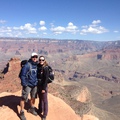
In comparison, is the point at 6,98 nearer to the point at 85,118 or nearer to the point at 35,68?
the point at 35,68

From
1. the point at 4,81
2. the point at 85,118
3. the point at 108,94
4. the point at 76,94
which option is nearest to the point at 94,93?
the point at 108,94

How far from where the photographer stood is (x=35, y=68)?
13.4 m

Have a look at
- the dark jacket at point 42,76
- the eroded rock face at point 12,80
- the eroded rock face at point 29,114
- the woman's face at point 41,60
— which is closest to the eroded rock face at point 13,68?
the eroded rock face at point 12,80

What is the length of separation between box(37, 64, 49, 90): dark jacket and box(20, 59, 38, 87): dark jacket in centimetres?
22

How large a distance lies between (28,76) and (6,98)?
442cm

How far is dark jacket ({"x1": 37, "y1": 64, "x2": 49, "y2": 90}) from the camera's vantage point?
13172mm

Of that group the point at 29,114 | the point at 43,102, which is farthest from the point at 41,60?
the point at 29,114

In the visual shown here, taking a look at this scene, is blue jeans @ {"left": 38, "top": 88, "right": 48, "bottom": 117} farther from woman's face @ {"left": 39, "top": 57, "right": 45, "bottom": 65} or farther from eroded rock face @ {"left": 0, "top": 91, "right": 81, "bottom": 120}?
woman's face @ {"left": 39, "top": 57, "right": 45, "bottom": 65}

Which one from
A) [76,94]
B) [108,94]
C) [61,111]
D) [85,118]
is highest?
[61,111]

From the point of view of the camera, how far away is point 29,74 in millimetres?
13258

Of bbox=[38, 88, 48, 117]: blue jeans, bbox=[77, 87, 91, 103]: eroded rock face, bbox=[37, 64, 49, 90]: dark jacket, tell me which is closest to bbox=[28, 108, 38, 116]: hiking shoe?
bbox=[38, 88, 48, 117]: blue jeans

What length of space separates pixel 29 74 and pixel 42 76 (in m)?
0.71

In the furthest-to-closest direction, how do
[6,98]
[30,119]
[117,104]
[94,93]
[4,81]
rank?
[94,93], [117,104], [4,81], [6,98], [30,119]

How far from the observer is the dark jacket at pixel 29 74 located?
1312cm
